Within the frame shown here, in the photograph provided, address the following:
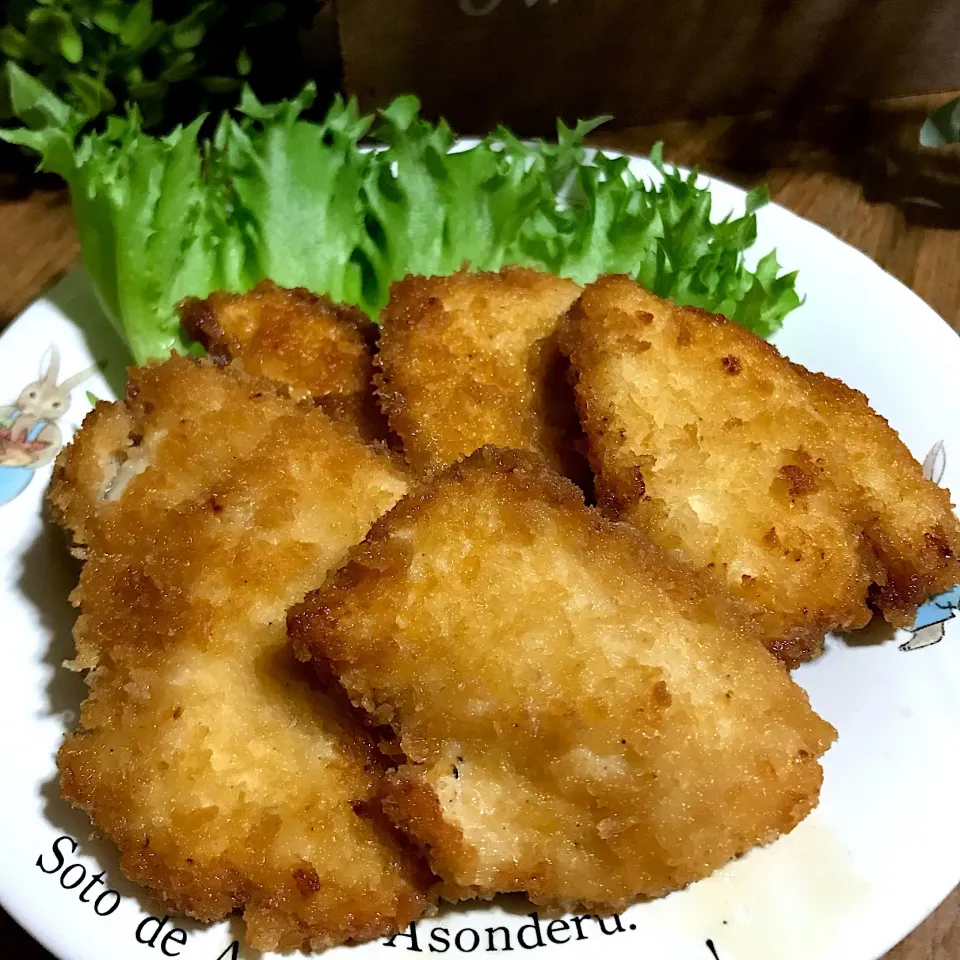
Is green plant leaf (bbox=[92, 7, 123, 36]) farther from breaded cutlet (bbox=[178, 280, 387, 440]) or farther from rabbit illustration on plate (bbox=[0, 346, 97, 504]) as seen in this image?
rabbit illustration on plate (bbox=[0, 346, 97, 504])

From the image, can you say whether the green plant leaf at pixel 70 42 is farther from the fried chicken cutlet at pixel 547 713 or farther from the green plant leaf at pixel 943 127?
the green plant leaf at pixel 943 127

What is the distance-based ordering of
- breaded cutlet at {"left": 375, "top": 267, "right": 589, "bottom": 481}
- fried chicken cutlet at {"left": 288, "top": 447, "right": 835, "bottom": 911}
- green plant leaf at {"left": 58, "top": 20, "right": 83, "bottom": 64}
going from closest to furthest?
fried chicken cutlet at {"left": 288, "top": 447, "right": 835, "bottom": 911}, breaded cutlet at {"left": 375, "top": 267, "right": 589, "bottom": 481}, green plant leaf at {"left": 58, "top": 20, "right": 83, "bottom": 64}

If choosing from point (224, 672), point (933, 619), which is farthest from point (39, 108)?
point (933, 619)

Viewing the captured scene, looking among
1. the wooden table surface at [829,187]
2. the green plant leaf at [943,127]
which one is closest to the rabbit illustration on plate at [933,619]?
the wooden table surface at [829,187]

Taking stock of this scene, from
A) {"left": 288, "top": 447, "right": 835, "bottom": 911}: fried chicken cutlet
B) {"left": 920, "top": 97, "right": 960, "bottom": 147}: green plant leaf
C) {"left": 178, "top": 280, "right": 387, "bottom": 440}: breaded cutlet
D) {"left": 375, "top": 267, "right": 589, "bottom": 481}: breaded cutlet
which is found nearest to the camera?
{"left": 288, "top": 447, "right": 835, "bottom": 911}: fried chicken cutlet

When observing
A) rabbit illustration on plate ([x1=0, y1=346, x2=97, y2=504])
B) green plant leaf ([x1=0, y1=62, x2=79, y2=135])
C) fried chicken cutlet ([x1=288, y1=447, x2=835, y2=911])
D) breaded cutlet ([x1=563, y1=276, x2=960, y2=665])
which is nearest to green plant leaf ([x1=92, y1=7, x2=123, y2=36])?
green plant leaf ([x1=0, y1=62, x2=79, y2=135])

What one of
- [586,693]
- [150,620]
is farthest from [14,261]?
[586,693]

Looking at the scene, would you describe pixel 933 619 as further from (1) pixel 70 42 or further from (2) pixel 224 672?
(1) pixel 70 42
